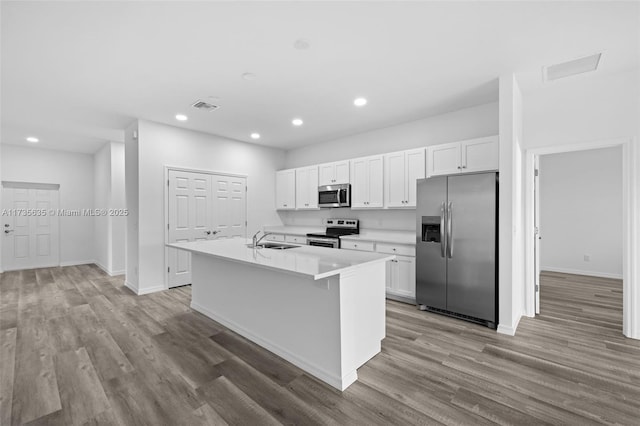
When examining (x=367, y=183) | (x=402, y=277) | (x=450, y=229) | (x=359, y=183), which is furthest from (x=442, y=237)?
(x=359, y=183)

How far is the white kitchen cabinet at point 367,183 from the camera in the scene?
473 cm

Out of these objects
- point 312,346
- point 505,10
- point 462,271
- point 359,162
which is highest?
point 505,10

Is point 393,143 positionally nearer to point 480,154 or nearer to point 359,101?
point 359,101

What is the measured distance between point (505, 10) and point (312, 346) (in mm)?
2895

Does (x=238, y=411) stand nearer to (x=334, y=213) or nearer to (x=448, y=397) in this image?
(x=448, y=397)

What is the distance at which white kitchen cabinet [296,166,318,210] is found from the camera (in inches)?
227

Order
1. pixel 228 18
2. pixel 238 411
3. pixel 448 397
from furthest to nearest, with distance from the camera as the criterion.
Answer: pixel 228 18 < pixel 448 397 < pixel 238 411

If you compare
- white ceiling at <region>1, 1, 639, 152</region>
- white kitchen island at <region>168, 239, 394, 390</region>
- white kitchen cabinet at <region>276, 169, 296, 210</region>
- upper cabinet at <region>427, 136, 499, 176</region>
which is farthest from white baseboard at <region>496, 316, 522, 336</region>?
white kitchen cabinet at <region>276, 169, 296, 210</region>

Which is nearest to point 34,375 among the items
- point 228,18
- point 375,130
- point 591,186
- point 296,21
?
point 228,18

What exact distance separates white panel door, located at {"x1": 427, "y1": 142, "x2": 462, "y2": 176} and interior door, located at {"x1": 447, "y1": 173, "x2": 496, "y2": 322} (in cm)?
49

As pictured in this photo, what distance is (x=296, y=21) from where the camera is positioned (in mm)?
2219

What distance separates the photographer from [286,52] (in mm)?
2648

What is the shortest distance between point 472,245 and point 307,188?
3358 millimetres

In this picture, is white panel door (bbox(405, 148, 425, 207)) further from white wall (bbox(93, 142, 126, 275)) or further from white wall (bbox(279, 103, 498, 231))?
white wall (bbox(93, 142, 126, 275))
